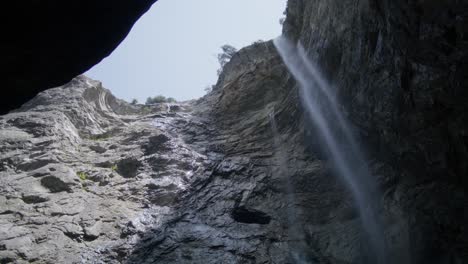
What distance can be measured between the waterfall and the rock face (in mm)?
8268

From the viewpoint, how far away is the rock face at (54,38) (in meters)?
6.60

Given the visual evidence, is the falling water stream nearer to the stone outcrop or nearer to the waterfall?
the waterfall

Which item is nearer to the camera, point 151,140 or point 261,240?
point 261,240

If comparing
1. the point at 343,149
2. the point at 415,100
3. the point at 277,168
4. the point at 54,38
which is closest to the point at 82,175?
the point at 277,168

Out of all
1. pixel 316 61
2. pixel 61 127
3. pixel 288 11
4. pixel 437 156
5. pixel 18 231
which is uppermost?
pixel 288 11

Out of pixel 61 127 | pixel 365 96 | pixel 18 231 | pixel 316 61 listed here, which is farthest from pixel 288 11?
pixel 18 231

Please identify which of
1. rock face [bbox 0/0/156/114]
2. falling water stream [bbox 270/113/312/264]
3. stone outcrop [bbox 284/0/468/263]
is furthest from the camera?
falling water stream [bbox 270/113/312/264]

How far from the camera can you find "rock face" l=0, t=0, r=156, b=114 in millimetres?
6602

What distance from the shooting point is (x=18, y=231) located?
1269 centimetres

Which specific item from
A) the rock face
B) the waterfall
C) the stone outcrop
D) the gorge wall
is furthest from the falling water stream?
the rock face

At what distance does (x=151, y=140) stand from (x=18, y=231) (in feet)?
28.5

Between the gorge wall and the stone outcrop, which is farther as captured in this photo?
the gorge wall

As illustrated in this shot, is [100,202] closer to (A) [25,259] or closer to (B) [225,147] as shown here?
(A) [25,259]

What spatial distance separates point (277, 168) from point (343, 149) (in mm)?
2753
